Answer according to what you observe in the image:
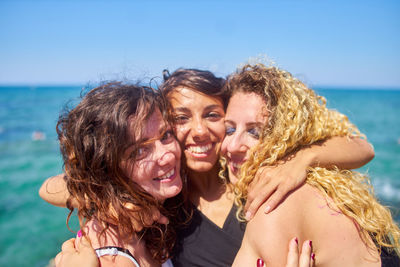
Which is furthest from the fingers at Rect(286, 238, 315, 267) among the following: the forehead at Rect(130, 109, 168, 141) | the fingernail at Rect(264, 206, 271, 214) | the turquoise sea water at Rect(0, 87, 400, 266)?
the turquoise sea water at Rect(0, 87, 400, 266)

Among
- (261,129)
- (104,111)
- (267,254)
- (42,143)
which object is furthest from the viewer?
(42,143)

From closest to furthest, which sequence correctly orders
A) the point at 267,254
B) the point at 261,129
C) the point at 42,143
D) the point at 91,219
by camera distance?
the point at 267,254 < the point at 91,219 < the point at 261,129 < the point at 42,143

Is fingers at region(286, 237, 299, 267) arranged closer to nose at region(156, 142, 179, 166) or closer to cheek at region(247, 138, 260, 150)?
cheek at region(247, 138, 260, 150)

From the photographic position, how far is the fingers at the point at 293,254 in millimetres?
2014

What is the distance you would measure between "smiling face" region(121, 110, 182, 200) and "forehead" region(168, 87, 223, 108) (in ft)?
1.28

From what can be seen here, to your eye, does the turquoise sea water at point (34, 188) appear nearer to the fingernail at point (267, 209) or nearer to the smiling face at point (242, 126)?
the smiling face at point (242, 126)

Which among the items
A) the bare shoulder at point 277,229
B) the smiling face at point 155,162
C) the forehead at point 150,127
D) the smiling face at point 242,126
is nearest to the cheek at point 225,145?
the smiling face at point 242,126

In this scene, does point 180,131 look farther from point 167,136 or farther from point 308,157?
point 308,157

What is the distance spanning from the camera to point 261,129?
270cm

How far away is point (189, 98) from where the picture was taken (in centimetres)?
301

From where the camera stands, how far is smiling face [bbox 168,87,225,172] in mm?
2992

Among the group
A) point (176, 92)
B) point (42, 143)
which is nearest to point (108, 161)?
point (176, 92)

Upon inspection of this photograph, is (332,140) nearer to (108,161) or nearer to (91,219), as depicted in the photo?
(108,161)

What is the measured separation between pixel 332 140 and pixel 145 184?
191cm
